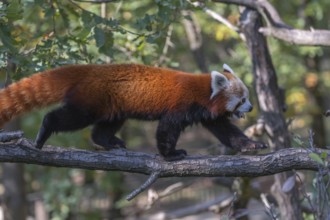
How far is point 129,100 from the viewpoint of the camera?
4.42 meters

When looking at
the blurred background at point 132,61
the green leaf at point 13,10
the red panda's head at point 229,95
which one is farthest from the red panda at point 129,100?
the green leaf at point 13,10

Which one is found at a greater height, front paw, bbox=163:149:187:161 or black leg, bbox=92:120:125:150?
front paw, bbox=163:149:187:161

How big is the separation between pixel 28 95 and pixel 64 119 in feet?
0.94

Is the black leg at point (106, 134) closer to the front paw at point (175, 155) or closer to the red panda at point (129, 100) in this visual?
the red panda at point (129, 100)

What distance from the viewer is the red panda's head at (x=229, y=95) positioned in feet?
15.2

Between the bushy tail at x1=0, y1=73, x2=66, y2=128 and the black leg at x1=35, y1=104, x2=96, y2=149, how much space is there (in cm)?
10

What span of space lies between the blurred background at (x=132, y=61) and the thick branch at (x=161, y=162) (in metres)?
0.17

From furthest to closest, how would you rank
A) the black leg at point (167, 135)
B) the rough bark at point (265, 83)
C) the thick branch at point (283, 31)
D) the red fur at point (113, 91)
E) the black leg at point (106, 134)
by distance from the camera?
the rough bark at point (265, 83) → the thick branch at point (283, 31) → the black leg at point (106, 134) → the black leg at point (167, 135) → the red fur at point (113, 91)

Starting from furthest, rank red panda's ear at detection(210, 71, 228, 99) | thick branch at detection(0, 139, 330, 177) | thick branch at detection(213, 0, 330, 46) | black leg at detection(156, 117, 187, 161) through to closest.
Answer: thick branch at detection(213, 0, 330, 46) < red panda's ear at detection(210, 71, 228, 99) < black leg at detection(156, 117, 187, 161) < thick branch at detection(0, 139, 330, 177)

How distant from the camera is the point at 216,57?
43.2 ft

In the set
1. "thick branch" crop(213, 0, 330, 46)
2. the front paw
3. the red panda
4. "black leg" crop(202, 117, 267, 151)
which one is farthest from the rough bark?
the front paw

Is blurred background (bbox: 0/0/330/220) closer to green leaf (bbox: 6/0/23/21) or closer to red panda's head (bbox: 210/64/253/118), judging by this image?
green leaf (bbox: 6/0/23/21)

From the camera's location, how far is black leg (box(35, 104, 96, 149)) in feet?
13.7

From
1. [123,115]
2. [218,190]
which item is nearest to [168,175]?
[123,115]
